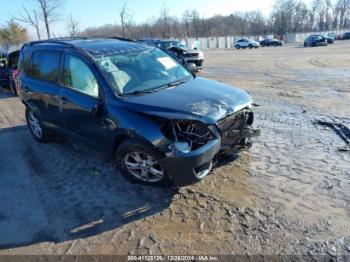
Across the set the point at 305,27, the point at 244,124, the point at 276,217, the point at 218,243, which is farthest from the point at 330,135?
the point at 305,27

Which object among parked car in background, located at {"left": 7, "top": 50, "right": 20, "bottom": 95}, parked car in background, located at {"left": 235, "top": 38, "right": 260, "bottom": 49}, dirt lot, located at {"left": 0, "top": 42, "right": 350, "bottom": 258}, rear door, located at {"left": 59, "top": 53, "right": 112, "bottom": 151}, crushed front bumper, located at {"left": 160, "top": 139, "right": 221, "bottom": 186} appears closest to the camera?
dirt lot, located at {"left": 0, "top": 42, "right": 350, "bottom": 258}

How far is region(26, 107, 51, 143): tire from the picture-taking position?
5.94 m

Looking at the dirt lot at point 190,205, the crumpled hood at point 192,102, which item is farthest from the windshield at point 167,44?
the crumpled hood at point 192,102

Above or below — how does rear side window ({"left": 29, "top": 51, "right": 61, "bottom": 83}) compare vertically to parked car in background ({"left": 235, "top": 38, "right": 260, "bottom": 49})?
above

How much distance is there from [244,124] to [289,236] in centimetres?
171

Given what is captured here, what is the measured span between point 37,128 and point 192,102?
12.1 ft

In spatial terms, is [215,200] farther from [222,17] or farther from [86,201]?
[222,17]

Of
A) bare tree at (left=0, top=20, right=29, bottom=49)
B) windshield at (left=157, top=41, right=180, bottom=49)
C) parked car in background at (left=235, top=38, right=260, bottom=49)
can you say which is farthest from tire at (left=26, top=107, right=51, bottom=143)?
bare tree at (left=0, top=20, right=29, bottom=49)

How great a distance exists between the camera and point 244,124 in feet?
14.3

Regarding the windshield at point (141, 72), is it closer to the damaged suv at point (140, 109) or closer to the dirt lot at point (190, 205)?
the damaged suv at point (140, 109)

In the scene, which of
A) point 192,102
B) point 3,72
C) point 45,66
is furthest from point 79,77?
point 3,72

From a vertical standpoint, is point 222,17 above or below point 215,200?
above

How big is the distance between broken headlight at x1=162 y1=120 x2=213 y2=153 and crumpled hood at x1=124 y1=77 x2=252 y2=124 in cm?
8

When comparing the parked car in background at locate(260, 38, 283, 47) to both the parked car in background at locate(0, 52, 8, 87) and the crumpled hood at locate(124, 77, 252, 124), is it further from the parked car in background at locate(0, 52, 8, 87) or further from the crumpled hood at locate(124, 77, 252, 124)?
the crumpled hood at locate(124, 77, 252, 124)
